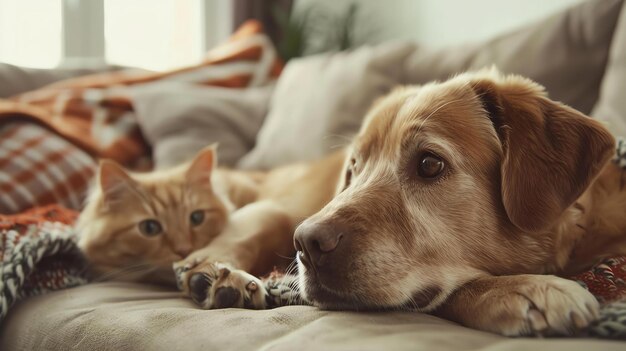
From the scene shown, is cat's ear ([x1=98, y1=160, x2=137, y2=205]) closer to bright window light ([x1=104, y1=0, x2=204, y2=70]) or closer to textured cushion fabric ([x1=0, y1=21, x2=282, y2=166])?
textured cushion fabric ([x1=0, y1=21, x2=282, y2=166])

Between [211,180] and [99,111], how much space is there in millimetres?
1290

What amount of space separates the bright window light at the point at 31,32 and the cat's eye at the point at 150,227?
3.36 m

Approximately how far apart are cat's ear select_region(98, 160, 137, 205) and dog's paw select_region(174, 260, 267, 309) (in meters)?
0.62

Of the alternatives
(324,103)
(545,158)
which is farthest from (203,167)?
(545,158)

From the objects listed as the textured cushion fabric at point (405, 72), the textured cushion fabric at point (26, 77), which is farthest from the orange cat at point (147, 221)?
the textured cushion fabric at point (26, 77)

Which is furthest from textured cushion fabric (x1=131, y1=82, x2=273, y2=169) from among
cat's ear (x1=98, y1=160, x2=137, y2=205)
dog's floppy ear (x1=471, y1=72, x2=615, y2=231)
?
dog's floppy ear (x1=471, y1=72, x2=615, y2=231)

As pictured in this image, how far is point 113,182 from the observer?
2.14m

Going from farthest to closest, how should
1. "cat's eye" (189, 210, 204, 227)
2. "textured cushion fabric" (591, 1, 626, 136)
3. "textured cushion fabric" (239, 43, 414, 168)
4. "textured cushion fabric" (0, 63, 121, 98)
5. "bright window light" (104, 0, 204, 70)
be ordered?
"bright window light" (104, 0, 204, 70)
"textured cushion fabric" (0, 63, 121, 98)
"textured cushion fabric" (239, 43, 414, 168)
"cat's eye" (189, 210, 204, 227)
"textured cushion fabric" (591, 1, 626, 136)

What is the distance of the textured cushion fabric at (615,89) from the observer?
205cm

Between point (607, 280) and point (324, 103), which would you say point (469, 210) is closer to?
point (607, 280)

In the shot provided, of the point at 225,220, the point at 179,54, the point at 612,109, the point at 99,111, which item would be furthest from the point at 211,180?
the point at 179,54

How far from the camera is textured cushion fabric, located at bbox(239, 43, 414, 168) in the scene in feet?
9.52

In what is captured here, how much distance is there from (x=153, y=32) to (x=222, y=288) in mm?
4837

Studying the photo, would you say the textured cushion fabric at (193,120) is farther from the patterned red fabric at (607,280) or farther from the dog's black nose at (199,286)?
the patterned red fabric at (607,280)
